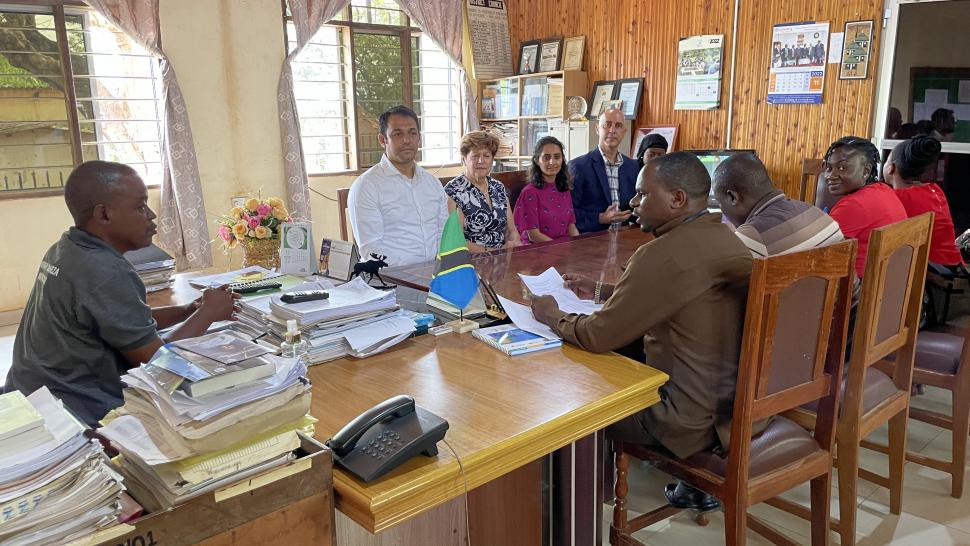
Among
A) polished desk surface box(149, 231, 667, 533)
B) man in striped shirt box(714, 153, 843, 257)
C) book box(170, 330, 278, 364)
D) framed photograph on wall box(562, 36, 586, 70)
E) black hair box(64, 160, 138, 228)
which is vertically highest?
framed photograph on wall box(562, 36, 586, 70)

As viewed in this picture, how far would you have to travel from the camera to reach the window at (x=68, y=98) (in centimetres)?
447

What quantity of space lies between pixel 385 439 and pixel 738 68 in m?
4.75

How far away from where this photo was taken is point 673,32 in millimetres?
5348

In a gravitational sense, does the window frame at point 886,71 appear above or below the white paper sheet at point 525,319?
above

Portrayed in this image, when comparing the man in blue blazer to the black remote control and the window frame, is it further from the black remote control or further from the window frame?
the black remote control

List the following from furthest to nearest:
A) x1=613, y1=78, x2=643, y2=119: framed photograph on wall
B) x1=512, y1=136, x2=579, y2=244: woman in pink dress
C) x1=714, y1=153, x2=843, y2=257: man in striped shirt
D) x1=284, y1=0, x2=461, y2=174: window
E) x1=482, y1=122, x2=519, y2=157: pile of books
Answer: x1=482, y1=122, x2=519, y2=157: pile of books, x1=284, y1=0, x2=461, y2=174: window, x1=613, y1=78, x2=643, y2=119: framed photograph on wall, x1=512, y1=136, x2=579, y2=244: woman in pink dress, x1=714, y1=153, x2=843, y2=257: man in striped shirt

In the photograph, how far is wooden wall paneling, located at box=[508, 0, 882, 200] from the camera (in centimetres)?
449

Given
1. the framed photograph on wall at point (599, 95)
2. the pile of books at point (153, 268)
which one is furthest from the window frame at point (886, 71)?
the pile of books at point (153, 268)

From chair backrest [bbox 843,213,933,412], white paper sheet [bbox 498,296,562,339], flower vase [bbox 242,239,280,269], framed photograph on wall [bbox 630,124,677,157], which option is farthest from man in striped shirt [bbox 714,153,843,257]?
framed photograph on wall [bbox 630,124,677,157]

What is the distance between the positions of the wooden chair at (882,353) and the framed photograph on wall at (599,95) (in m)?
4.04

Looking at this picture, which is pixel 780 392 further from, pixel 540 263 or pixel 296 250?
pixel 296 250

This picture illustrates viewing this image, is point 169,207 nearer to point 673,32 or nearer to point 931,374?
point 673,32

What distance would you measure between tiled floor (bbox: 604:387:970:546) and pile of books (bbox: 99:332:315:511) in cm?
154

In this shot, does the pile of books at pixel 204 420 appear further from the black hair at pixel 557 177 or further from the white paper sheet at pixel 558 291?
→ the black hair at pixel 557 177
